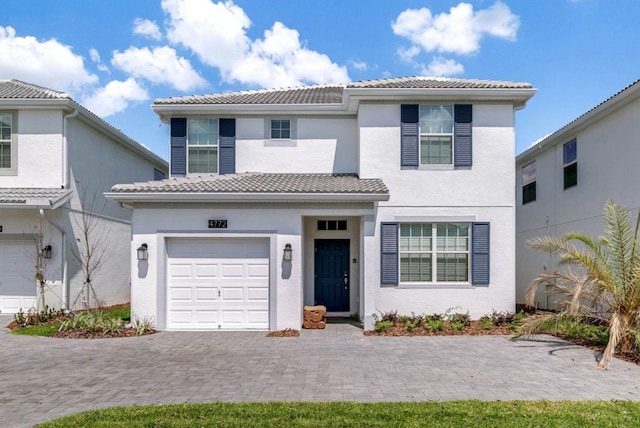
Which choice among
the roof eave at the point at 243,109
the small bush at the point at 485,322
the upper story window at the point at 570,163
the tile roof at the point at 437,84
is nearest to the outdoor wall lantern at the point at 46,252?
the roof eave at the point at 243,109

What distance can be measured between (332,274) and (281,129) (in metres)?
4.66

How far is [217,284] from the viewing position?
36.3 ft

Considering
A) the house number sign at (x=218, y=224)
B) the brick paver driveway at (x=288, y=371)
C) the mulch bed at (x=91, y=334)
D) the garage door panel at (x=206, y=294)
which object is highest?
the house number sign at (x=218, y=224)

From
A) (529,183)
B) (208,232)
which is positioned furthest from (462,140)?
(208,232)

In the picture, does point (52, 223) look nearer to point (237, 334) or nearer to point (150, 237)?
point (150, 237)

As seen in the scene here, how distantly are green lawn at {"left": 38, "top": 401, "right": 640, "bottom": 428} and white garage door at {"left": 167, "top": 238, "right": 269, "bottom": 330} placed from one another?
5389 mm

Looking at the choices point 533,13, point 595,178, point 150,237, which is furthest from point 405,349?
point 533,13

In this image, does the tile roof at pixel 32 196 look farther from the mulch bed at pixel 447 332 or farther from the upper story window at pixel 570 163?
the upper story window at pixel 570 163

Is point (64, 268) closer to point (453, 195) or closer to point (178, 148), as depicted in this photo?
point (178, 148)

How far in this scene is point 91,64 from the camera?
48.8ft

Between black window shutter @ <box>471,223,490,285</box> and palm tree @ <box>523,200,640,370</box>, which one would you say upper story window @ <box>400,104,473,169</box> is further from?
palm tree @ <box>523,200,640,370</box>

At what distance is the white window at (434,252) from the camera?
11586 mm

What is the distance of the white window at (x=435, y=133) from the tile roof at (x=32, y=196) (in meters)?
10.4

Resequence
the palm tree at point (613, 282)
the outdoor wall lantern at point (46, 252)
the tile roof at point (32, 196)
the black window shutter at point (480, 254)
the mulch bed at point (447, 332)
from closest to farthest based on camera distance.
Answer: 1. the palm tree at point (613, 282)
2. the mulch bed at point (447, 332)
3. the black window shutter at point (480, 254)
4. the tile roof at point (32, 196)
5. the outdoor wall lantern at point (46, 252)
